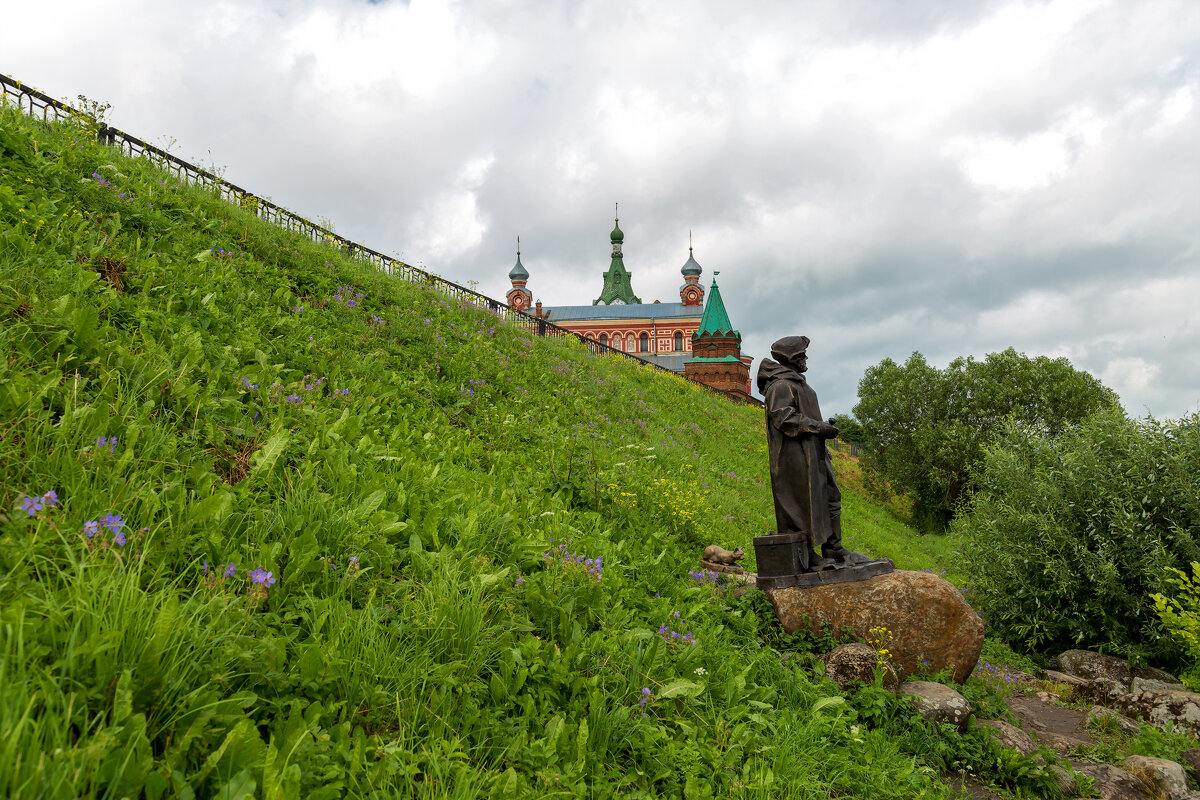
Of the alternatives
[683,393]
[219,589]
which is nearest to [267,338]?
[219,589]

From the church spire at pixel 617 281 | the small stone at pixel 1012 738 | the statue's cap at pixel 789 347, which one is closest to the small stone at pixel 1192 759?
the small stone at pixel 1012 738

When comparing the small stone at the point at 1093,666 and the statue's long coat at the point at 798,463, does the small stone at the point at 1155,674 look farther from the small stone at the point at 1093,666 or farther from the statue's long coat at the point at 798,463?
the statue's long coat at the point at 798,463

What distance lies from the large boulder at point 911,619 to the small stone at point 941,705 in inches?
16.2

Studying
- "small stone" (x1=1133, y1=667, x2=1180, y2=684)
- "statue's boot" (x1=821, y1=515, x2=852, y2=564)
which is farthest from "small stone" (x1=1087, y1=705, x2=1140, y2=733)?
"statue's boot" (x1=821, y1=515, x2=852, y2=564)

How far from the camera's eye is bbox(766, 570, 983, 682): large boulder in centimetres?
587

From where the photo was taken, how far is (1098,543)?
34.0 ft

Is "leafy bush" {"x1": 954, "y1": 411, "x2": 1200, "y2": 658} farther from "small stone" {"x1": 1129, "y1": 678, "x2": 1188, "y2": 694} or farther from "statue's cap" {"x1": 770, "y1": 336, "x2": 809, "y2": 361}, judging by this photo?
"statue's cap" {"x1": 770, "y1": 336, "x2": 809, "y2": 361}

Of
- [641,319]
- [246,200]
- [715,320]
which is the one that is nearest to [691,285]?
[641,319]

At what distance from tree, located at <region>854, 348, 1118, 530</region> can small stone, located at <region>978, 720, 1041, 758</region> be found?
23609 mm

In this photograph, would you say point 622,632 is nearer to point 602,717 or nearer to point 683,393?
point 602,717

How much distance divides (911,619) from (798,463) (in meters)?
1.90

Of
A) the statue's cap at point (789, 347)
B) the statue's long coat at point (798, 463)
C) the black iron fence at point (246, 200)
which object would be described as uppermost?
the black iron fence at point (246, 200)

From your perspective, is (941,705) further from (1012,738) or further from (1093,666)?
(1093,666)

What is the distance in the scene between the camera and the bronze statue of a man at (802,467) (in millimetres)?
6551
